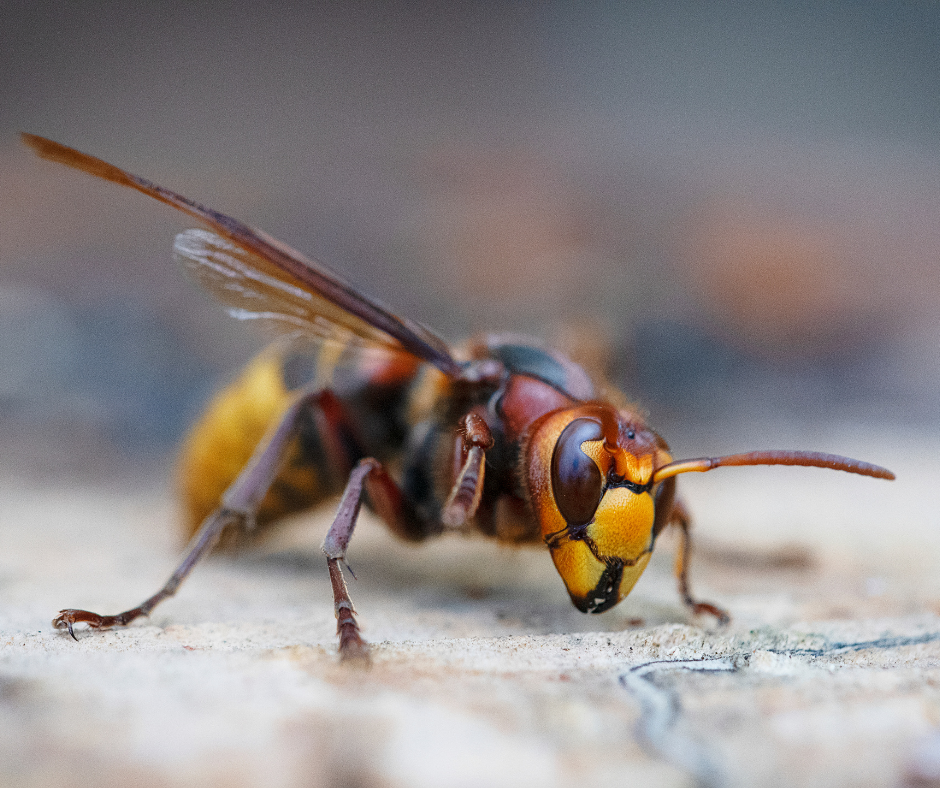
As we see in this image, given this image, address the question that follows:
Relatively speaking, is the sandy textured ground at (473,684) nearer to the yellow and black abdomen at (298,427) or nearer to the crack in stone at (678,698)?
the crack in stone at (678,698)

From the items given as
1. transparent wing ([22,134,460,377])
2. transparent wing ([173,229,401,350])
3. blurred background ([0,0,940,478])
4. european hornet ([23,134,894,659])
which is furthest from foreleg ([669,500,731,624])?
blurred background ([0,0,940,478])

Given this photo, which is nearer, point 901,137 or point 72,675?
point 72,675

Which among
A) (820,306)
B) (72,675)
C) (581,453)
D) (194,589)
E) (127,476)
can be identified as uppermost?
(820,306)

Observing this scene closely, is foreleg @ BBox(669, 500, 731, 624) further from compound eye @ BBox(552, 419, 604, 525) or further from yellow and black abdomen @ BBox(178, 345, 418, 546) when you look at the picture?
yellow and black abdomen @ BBox(178, 345, 418, 546)

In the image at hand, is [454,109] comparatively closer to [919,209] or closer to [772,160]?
[772,160]

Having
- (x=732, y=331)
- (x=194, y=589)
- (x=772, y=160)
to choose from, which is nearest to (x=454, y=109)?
(x=772, y=160)

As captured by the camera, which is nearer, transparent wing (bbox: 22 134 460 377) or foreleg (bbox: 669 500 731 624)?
transparent wing (bbox: 22 134 460 377)

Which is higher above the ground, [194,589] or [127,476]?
[194,589]

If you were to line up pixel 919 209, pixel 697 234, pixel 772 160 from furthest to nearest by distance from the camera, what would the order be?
pixel 772 160 < pixel 919 209 < pixel 697 234

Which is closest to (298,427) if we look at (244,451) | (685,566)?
(244,451)
